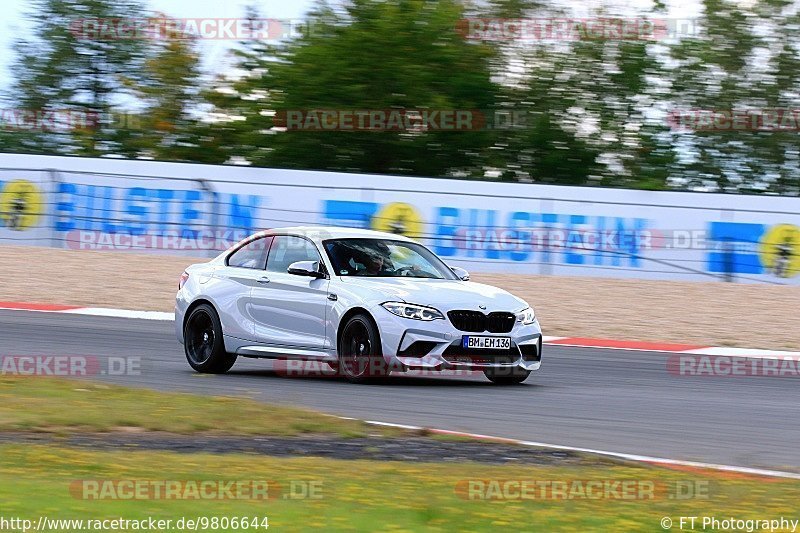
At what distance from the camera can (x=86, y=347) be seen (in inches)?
625

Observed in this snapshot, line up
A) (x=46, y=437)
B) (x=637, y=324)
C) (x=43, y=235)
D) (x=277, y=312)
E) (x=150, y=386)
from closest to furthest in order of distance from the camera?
(x=46, y=437) < (x=150, y=386) < (x=277, y=312) < (x=637, y=324) < (x=43, y=235)

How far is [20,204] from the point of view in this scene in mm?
28578

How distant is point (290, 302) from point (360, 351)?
3.26 ft

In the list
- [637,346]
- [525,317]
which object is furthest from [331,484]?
[637,346]

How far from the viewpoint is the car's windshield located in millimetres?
13273

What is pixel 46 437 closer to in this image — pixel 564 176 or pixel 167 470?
pixel 167 470

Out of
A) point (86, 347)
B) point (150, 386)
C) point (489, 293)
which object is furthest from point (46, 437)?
point (86, 347)

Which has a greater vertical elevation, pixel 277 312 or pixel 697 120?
pixel 697 120

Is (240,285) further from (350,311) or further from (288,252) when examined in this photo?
(350,311)

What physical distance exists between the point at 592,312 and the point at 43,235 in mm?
12110

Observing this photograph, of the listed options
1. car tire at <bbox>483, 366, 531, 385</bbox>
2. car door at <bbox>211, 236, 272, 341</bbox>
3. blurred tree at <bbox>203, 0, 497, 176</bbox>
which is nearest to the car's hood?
car tire at <bbox>483, 366, 531, 385</bbox>

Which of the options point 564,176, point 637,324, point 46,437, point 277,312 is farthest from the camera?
point 564,176

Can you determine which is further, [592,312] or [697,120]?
[697,120]

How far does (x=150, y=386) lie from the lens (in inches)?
483
